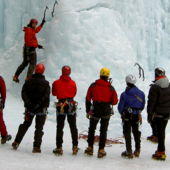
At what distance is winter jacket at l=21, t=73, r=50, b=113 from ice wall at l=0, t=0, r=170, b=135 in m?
2.11

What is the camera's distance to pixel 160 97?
13.4 ft

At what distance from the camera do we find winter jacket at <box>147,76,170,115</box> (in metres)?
4.06

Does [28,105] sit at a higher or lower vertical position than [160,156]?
higher

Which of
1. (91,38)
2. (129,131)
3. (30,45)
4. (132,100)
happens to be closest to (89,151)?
(129,131)

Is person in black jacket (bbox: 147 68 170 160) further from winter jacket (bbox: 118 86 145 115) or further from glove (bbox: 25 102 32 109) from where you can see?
glove (bbox: 25 102 32 109)

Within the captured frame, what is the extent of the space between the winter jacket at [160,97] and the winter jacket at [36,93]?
5.63 feet

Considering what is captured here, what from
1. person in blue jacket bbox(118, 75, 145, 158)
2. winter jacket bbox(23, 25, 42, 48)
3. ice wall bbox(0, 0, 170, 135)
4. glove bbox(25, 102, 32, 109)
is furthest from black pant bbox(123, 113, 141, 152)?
winter jacket bbox(23, 25, 42, 48)

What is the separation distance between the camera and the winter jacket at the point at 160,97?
4062 millimetres

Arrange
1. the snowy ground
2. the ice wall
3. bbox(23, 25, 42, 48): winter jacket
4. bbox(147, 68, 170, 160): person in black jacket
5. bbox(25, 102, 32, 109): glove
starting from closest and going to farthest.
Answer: the snowy ground, bbox(25, 102, 32, 109): glove, bbox(147, 68, 170, 160): person in black jacket, bbox(23, 25, 42, 48): winter jacket, the ice wall

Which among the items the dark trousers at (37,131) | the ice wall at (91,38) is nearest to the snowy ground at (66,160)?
the dark trousers at (37,131)

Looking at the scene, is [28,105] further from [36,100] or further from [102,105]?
[102,105]

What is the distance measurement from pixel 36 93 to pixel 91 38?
3655 mm

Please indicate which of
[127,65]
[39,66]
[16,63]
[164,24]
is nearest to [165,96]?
[39,66]

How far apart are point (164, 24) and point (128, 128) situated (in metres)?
6.03
